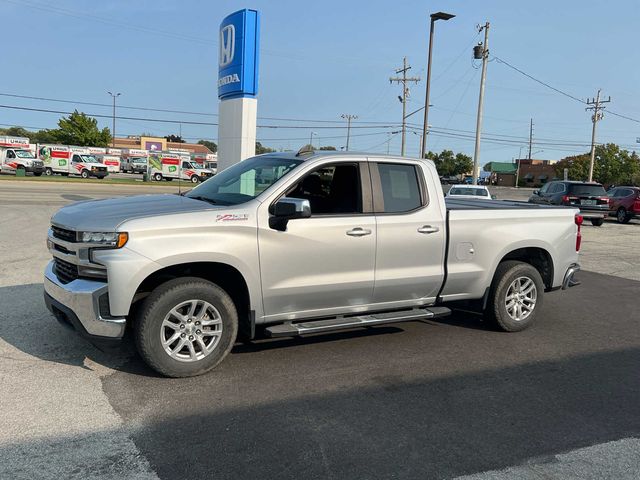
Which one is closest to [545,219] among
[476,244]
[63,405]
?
[476,244]

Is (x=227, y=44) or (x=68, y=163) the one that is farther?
(x=68, y=163)

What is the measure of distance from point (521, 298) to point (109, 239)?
4.55 m

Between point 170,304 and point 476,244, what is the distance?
10.8 feet

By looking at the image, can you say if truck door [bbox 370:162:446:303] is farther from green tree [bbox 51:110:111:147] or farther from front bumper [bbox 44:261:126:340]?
green tree [bbox 51:110:111:147]

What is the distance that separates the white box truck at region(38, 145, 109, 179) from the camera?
46.4 m

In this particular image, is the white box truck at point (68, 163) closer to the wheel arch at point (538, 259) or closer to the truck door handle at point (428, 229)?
the wheel arch at point (538, 259)

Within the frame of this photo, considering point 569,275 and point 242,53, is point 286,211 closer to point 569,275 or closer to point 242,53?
point 569,275

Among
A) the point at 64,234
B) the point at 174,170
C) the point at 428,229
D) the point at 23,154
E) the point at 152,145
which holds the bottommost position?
the point at 64,234

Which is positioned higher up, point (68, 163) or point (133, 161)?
point (133, 161)

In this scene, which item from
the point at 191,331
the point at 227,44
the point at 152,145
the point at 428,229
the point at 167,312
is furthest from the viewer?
the point at 152,145

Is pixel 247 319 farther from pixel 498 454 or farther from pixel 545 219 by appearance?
pixel 545 219

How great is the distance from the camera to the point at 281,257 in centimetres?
473

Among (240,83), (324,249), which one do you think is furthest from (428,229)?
(240,83)

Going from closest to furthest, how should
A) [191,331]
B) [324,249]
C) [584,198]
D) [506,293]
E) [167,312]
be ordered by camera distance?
1. [167,312]
2. [191,331]
3. [324,249]
4. [506,293]
5. [584,198]
